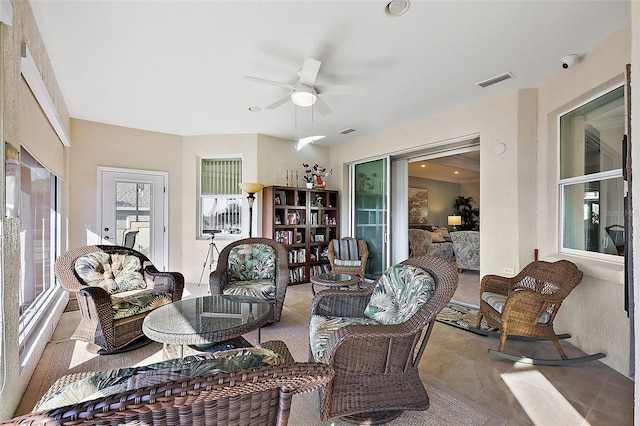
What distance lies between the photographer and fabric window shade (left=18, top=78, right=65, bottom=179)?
232 centimetres

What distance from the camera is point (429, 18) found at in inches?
86.8

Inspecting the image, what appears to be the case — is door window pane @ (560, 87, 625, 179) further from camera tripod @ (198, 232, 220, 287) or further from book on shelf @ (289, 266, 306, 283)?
camera tripod @ (198, 232, 220, 287)

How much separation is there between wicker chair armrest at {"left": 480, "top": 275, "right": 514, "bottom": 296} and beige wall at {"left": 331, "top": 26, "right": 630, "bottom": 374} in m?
0.44

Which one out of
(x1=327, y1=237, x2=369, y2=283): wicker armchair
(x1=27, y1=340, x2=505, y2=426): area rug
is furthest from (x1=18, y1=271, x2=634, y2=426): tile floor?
(x1=327, y1=237, x2=369, y2=283): wicker armchair

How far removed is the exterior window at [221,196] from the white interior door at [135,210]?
25.5 inches

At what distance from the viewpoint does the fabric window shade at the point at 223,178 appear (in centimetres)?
544

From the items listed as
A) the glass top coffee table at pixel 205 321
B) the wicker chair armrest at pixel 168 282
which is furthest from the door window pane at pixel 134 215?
the glass top coffee table at pixel 205 321

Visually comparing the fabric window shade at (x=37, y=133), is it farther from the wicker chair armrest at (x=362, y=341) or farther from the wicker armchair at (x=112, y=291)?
the wicker chair armrest at (x=362, y=341)

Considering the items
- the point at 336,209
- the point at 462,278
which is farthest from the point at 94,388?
the point at 462,278

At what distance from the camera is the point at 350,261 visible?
16.4 feet

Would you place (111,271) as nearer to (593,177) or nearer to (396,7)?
(396,7)

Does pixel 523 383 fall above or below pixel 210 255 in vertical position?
below

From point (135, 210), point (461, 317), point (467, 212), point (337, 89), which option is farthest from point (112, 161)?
point (467, 212)

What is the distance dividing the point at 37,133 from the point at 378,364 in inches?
139
